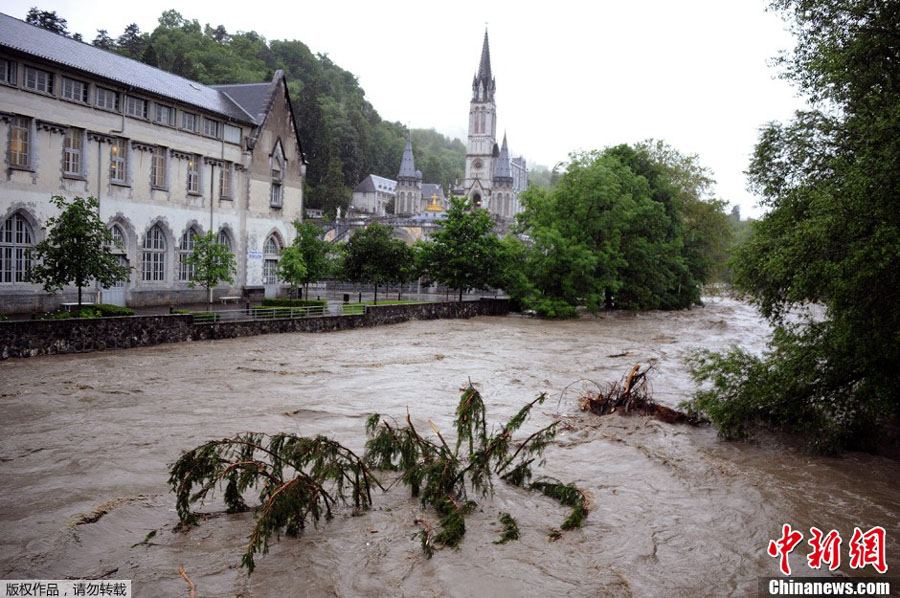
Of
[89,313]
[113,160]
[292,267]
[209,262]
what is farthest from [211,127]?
[89,313]

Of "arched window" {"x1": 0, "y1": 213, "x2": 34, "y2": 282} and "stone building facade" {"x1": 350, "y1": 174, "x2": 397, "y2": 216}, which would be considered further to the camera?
"stone building facade" {"x1": 350, "y1": 174, "x2": 397, "y2": 216}

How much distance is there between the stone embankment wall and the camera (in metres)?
22.3

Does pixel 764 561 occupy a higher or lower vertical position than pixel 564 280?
lower

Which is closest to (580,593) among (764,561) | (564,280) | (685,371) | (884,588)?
(764,561)

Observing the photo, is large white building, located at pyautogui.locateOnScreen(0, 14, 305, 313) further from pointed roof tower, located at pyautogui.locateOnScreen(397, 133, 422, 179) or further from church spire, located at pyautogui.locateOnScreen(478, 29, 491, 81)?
church spire, located at pyautogui.locateOnScreen(478, 29, 491, 81)

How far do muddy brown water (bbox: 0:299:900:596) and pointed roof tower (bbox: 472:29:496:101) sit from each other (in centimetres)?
12467

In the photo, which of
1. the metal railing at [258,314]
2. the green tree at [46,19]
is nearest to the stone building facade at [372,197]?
the green tree at [46,19]

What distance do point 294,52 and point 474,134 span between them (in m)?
39.8

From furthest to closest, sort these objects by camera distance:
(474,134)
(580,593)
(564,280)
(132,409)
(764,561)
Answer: (474,134) → (564,280) → (132,409) → (764,561) → (580,593)

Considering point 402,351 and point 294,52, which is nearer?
point 402,351

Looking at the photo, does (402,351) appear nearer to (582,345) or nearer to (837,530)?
(582,345)

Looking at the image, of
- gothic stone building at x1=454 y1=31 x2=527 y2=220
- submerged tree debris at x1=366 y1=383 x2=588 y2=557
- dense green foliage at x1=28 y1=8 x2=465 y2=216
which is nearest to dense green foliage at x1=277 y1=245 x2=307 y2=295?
submerged tree debris at x1=366 y1=383 x2=588 y2=557

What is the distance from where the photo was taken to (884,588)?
879 cm

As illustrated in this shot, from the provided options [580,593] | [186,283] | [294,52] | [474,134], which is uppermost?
[294,52]
